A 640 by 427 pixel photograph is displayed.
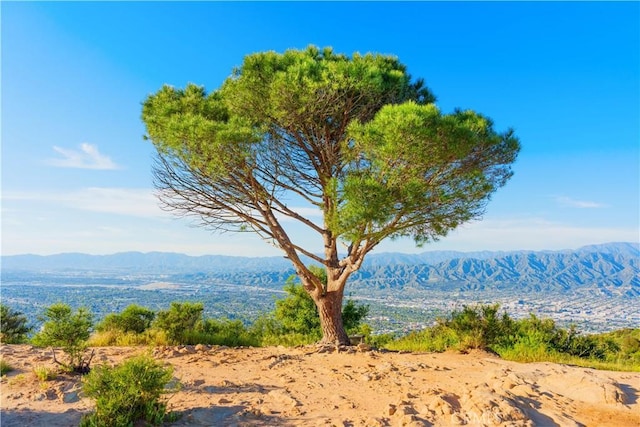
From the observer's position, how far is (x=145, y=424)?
4.12 meters

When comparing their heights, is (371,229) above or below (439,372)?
above

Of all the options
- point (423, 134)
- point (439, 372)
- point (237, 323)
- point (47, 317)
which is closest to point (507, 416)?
point (439, 372)

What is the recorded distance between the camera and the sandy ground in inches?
177

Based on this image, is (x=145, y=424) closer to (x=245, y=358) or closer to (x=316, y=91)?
(x=245, y=358)

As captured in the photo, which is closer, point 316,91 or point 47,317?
point 47,317

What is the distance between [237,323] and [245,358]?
1099 cm

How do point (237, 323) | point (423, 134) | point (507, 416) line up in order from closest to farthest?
1. point (507, 416)
2. point (423, 134)
3. point (237, 323)

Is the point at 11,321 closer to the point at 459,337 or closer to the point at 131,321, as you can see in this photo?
the point at 131,321

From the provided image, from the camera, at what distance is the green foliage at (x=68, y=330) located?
6.16 metres

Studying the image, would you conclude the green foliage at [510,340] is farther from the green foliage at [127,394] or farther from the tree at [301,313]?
the green foliage at [127,394]

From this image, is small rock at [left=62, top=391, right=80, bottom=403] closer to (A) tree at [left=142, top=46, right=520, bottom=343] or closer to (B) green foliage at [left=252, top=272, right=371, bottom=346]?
(A) tree at [left=142, top=46, right=520, bottom=343]

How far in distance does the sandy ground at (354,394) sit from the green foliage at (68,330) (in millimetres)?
517

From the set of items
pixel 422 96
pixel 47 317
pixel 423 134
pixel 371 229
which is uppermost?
pixel 422 96

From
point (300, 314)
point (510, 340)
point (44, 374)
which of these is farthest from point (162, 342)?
point (300, 314)
